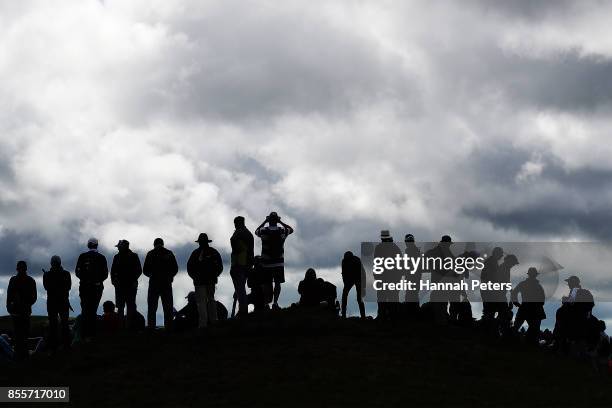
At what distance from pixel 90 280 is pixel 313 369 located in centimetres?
764

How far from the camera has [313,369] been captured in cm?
2072

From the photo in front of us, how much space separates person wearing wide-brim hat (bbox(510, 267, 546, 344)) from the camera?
27.0 metres

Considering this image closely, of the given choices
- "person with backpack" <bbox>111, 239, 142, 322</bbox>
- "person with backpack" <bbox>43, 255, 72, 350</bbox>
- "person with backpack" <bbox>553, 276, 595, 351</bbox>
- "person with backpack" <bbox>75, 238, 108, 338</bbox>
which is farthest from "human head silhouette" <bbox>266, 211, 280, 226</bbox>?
"person with backpack" <bbox>553, 276, 595, 351</bbox>

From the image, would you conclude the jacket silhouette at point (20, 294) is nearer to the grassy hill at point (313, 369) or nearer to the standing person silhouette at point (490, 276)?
the grassy hill at point (313, 369)

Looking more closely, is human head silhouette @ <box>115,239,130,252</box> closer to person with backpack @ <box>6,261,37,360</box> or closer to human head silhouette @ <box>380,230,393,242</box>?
person with backpack @ <box>6,261,37,360</box>

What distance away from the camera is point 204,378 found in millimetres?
20469

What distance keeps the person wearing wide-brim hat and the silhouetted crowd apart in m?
0.03

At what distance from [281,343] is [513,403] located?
6.82 m

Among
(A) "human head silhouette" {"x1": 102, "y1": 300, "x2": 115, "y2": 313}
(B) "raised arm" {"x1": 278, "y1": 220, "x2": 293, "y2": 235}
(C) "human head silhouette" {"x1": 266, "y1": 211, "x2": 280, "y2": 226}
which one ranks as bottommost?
(A) "human head silhouette" {"x1": 102, "y1": 300, "x2": 115, "y2": 313}

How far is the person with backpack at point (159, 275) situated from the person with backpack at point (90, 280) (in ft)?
3.93

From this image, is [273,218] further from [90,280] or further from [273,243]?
[90,280]

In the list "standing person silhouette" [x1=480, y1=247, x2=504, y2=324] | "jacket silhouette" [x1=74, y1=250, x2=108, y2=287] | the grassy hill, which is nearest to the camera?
the grassy hill

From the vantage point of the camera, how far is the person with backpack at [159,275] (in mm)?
25781

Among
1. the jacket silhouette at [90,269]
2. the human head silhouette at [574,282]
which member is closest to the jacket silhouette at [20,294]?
the jacket silhouette at [90,269]
